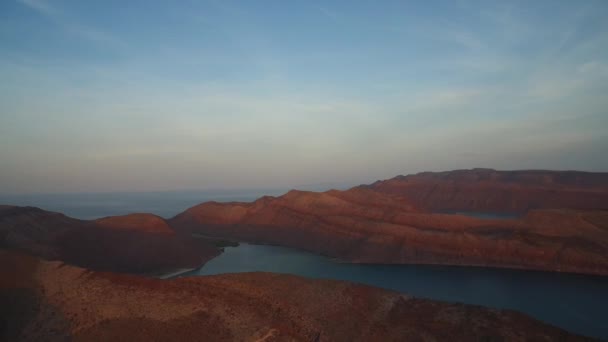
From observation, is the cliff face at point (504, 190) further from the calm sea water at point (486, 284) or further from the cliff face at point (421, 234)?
→ the calm sea water at point (486, 284)

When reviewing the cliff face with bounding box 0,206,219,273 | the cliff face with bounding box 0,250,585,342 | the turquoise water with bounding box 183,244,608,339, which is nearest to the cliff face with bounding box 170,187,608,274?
the turquoise water with bounding box 183,244,608,339

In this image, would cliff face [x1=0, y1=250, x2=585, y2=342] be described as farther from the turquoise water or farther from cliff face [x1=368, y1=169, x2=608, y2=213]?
cliff face [x1=368, y1=169, x2=608, y2=213]

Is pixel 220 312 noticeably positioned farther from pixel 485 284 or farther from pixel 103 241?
pixel 103 241

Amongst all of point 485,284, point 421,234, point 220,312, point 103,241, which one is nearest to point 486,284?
point 485,284

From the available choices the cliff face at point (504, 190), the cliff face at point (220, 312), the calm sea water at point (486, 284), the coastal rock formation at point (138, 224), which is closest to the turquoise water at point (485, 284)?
the calm sea water at point (486, 284)

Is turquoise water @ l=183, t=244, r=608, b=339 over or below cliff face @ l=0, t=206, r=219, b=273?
below
